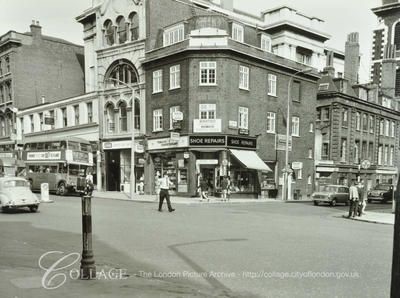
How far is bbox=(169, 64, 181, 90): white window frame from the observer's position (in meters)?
31.7

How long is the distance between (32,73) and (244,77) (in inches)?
1228

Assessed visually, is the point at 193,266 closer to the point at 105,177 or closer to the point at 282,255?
the point at 282,255

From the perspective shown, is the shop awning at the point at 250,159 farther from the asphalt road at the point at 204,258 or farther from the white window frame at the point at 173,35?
the asphalt road at the point at 204,258

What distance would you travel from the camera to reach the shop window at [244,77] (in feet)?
105

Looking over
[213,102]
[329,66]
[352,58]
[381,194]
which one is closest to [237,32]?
[213,102]

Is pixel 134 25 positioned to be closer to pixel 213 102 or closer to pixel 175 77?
pixel 175 77

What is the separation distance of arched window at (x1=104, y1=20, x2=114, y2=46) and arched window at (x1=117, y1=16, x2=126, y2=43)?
842 millimetres

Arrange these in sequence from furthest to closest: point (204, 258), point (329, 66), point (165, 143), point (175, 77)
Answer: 1. point (329, 66)
2. point (175, 77)
3. point (165, 143)
4. point (204, 258)

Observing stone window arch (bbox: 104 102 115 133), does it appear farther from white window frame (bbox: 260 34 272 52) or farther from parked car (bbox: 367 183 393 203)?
parked car (bbox: 367 183 393 203)

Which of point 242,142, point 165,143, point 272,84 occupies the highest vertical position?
point 272,84

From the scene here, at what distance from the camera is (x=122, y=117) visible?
36656mm

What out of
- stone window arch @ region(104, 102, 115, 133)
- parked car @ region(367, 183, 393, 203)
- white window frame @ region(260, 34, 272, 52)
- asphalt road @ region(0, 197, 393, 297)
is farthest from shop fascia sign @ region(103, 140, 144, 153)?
parked car @ region(367, 183, 393, 203)

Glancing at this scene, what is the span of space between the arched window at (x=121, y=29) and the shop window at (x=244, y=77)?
1197 cm

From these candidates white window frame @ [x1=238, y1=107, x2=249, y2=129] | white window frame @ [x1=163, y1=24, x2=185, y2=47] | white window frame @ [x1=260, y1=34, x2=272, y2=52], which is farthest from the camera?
white window frame @ [x1=260, y1=34, x2=272, y2=52]
